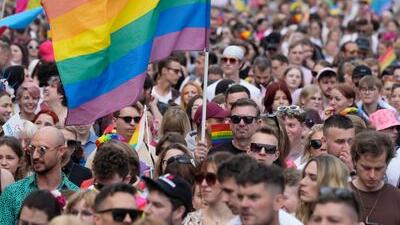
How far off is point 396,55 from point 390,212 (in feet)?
45.9

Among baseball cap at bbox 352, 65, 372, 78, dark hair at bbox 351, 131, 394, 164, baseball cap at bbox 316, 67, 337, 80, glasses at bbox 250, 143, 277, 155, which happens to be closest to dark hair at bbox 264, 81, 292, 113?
baseball cap at bbox 316, 67, 337, 80

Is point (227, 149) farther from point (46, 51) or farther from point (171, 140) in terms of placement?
Result: point (46, 51)

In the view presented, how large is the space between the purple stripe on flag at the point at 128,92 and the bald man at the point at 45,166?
0.84 ft

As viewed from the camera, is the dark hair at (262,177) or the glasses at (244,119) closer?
the dark hair at (262,177)

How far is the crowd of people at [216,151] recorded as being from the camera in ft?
32.7

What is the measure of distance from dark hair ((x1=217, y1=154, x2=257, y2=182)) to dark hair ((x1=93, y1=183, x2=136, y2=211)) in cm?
62

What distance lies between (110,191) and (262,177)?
1.04 m

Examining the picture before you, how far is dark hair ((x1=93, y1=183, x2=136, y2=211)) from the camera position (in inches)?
392

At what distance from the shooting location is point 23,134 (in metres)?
14.1

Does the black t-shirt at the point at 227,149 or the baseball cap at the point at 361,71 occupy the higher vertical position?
the baseball cap at the point at 361,71

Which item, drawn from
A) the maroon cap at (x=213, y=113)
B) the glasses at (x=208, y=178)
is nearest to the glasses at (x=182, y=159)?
the glasses at (x=208, y=178)

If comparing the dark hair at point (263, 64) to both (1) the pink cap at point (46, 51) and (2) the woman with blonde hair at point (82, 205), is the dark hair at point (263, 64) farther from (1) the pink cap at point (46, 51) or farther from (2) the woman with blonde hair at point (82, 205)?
(2) the woman with blonde hair at point (82, 205)

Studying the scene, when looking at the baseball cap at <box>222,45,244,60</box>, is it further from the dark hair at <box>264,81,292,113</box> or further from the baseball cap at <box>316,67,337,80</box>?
the dark hair at <box>264,81,292,113</box>

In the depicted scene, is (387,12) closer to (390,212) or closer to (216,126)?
(216,126)
